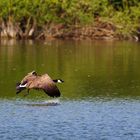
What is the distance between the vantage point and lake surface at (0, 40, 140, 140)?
1848 cm

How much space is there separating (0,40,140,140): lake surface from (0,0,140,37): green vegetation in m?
16.7

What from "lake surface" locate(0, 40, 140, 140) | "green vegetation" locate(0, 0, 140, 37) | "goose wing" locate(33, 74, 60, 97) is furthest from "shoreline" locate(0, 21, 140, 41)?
"goose wing" locate(33, 74, 60, 97)

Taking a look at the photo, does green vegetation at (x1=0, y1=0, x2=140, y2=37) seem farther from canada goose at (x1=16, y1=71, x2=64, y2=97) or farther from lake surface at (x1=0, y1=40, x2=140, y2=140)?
canada goose at (x1=16, y1=71, x2=64, y2=97)

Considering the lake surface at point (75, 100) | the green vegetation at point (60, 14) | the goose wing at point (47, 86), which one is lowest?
the lake surface at point (75, 100)

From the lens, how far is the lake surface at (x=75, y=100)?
1848 cm

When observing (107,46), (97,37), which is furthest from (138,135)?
(97,37)

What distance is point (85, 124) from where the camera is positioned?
19453 mm

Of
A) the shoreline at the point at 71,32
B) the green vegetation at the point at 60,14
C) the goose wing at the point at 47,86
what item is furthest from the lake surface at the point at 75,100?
the shoreline at the point at 71,32

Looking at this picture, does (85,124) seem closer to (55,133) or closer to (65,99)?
(55,133)

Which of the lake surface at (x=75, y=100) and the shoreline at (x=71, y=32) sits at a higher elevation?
the shoreline at (x=71, y=32)

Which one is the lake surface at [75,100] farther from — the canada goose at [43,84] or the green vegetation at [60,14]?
the green vegetation at [60,14]

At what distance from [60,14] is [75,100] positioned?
38920 millimetres

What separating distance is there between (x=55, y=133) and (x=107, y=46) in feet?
111

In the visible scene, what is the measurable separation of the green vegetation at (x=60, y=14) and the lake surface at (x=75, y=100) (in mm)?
16710
